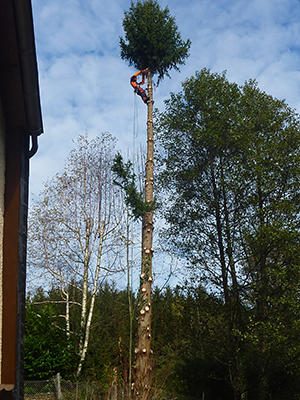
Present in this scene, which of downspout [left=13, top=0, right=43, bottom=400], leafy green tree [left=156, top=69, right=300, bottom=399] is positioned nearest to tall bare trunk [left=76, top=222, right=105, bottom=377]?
leafy green tree [left=156, top=69, right=300, bottom=399]

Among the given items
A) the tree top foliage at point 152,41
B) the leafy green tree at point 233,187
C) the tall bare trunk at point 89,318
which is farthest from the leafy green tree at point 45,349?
the tree top foliage at point 152,41

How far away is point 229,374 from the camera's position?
39.7ft

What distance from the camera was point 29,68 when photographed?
385 centimetres

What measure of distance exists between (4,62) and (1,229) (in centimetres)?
147

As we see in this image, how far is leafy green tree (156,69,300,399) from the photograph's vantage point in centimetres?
1165

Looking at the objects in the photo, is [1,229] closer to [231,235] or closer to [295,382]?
[231,235]

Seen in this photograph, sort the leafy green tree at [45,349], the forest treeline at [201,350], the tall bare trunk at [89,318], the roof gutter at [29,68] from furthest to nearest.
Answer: the tall bare trunk at [89,318] < the leafy green tree at [45,349] < the forest treeline at [201,350] < the roof gutter at [29,68]

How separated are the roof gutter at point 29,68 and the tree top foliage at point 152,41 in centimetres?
749

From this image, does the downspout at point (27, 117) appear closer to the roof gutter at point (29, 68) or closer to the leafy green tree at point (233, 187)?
the roof gutter at point (29, 68)

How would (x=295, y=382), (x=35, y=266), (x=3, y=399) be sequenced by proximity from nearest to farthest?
(x=3, y=399), (x=295, y=382), (x=35, y=266)

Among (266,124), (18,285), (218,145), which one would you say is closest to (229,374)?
(218,145)

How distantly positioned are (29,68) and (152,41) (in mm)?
7887

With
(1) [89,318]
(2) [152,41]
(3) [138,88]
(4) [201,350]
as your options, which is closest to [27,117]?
(3) [138,88]

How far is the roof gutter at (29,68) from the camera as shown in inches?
137
